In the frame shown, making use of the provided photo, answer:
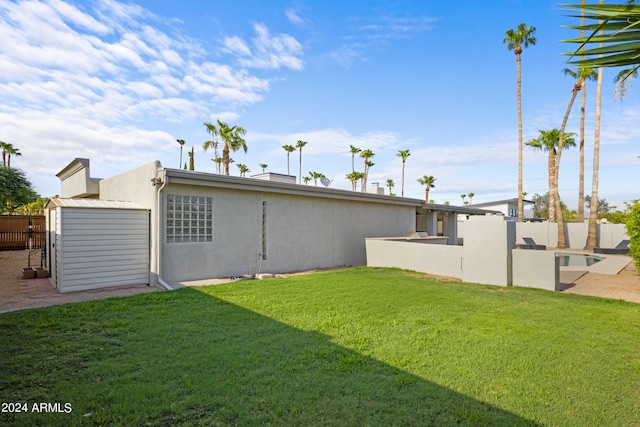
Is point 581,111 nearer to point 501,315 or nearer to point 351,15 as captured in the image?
point 351,15

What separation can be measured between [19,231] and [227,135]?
13.8m

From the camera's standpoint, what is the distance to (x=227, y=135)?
975 inches

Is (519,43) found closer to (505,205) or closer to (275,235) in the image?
(505,205)

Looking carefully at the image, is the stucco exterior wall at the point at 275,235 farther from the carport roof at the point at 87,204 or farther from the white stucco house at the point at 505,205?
the white stucco house at the point at 505,205

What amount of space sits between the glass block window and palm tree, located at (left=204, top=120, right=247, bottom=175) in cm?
1553

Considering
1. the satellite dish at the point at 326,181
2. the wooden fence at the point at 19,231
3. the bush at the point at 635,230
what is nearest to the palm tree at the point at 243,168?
the wooden fence at the point at 19,231

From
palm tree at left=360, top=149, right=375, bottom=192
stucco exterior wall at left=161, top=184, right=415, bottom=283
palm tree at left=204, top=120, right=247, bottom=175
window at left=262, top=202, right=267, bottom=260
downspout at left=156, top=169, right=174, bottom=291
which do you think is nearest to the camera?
downspout at left=156, top=169, right=174, bottom=291

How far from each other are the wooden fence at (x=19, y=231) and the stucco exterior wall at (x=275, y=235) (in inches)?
565

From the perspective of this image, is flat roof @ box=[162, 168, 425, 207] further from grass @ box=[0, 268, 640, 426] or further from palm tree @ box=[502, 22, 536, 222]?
palm tree @ box=[502, 22, 536, 222]

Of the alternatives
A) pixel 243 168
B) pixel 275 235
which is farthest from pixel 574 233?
pixel 243 168

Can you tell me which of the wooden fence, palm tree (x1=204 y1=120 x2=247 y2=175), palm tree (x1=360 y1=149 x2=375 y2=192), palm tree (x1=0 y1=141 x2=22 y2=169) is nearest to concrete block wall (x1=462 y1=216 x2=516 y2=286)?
palm tree (x1=204 y1=120 x2=247 y2=175)

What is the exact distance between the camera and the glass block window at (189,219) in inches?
366

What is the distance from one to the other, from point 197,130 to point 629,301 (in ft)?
81.4

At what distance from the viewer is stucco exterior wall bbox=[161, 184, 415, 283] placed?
380 inches
